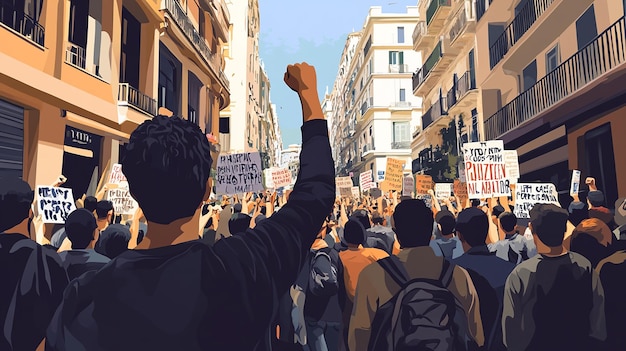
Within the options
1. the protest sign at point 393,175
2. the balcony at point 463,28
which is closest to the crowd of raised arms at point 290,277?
the protest sign at point 393,175

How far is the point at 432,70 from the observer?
31188 mm

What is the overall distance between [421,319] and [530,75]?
19.7 meters

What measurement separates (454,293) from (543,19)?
52.1 feet

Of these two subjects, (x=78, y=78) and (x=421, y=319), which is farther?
(x=78, y=78)

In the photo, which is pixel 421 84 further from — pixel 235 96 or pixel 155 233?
pixel 155 233

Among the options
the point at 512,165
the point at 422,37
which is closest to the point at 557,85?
the point at 512,165

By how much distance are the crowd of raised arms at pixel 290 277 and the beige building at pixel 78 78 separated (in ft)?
14.5

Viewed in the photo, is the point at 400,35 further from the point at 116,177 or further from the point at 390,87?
the point at 116,177

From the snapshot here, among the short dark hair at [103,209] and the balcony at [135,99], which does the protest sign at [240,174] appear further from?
the balcony at [135,99]

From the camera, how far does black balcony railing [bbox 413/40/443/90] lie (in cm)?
2984

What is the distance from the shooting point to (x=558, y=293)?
2969 mm

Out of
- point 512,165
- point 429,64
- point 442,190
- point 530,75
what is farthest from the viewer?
point 429,64

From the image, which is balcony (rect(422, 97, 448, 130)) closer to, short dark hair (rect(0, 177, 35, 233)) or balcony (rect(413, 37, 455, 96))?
balcony (rect(413, 37, 455, 96))

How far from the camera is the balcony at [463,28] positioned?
23.7 meters
